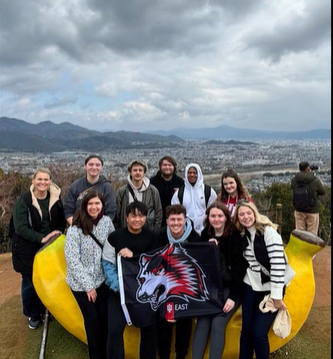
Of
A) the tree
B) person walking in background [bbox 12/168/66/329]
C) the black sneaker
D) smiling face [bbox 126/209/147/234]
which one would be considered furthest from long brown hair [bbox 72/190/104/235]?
the tree

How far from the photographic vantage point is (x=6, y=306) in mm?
5570

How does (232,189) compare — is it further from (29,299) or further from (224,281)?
(29,299)

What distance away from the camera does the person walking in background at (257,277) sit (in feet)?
10.1

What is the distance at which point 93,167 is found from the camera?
4.12m

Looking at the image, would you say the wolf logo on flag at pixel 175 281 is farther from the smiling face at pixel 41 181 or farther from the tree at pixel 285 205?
the tree at pixel 285 205

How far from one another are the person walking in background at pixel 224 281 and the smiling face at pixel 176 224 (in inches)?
12.4

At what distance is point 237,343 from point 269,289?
2.81ft

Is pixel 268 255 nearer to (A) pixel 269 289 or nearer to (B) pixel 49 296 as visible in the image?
(A) pixel 269 289

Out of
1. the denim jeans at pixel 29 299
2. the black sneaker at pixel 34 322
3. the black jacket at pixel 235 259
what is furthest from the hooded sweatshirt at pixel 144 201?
the black sneaker at pixel 34 322

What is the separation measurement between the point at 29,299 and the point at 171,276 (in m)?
2.46

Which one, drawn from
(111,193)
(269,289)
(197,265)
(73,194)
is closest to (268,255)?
(269,289)

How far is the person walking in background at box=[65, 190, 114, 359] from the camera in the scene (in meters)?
3.36

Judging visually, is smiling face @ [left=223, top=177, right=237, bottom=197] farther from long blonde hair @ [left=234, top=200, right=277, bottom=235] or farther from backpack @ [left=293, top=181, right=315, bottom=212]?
backpack @ [left=293, top=181, right=315, bottom=212]

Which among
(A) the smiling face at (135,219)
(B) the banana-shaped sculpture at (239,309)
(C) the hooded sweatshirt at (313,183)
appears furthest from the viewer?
(C) the hooded sweatshirt at (313,183)
